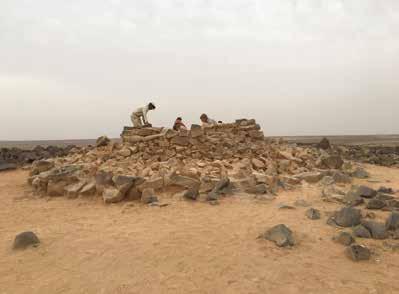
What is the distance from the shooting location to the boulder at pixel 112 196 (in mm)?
8188

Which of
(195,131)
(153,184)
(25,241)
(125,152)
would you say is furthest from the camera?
(195,131)

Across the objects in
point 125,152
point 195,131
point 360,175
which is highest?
point 195,131

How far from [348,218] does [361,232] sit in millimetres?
557

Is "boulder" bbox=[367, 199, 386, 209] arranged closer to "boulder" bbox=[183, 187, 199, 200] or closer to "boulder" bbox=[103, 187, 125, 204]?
"boulder" bbox=[183, 187, 199, 200]

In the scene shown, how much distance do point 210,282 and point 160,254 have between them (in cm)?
111

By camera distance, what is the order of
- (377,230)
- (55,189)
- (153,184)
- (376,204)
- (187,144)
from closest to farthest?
(377,230), (376,204), (153,184), (55,189), (187,144)

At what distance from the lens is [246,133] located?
41.4 ft

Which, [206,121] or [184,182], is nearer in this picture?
[184,182]

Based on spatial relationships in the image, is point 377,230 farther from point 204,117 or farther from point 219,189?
point 204,117

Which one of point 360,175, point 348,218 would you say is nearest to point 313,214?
point 348,218

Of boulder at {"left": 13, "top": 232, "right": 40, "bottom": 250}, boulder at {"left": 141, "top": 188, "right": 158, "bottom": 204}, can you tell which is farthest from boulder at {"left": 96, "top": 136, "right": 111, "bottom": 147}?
boulder at {"left": 13, "top": 232, "right": 40, "bottom": 250}

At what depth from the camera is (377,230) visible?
17.6 ft

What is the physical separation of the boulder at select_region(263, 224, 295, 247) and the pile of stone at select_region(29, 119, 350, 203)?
270cm

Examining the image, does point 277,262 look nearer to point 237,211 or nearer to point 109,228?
point 237,211
